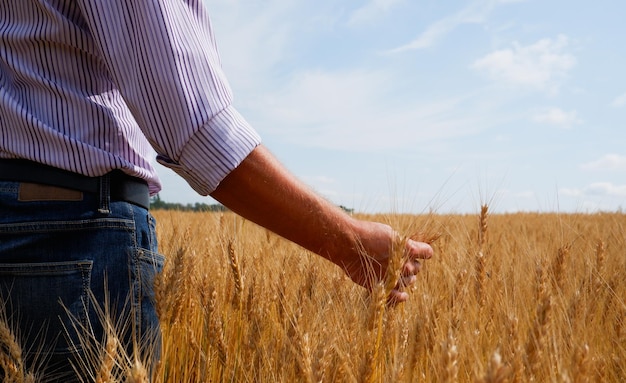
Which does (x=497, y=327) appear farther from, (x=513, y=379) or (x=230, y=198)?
(x=230, y=198)

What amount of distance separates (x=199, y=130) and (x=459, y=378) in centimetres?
81

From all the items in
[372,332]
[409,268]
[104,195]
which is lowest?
[372,332]

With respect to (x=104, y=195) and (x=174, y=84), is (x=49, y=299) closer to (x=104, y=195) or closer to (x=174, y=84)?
(x=104, y=195)

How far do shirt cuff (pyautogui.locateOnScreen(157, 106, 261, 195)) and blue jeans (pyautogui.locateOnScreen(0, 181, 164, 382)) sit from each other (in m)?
0.24

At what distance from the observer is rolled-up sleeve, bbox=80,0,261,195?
96 cm

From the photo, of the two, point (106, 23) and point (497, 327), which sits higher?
point (106, 23)

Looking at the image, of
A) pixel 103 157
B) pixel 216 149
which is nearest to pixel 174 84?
A: pixel 216 149

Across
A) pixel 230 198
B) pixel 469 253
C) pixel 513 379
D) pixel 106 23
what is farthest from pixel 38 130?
pixel 469 253

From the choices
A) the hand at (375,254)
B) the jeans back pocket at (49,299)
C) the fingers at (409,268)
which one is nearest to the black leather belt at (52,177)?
the jeans back pocket at (49,299)

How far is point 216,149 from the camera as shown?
3.22 ft

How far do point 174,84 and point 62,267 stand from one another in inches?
17.6

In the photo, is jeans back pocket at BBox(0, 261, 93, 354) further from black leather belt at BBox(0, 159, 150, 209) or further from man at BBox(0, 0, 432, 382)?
black leather belt at BBox(0, 159, 150, 209)

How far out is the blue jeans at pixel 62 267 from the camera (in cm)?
107

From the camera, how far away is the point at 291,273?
207 centimetres
